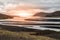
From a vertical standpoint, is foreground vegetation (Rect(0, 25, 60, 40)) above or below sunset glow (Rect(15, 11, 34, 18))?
below

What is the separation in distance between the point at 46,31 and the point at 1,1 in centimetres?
64

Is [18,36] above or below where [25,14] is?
below

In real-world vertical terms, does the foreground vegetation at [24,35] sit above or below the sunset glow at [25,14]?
below

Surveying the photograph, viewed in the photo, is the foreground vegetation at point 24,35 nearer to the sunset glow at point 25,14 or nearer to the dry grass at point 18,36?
the dry grass at point 18,36

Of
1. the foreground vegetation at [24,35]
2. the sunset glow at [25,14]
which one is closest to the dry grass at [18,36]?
the foreground vegetation at [24,35]

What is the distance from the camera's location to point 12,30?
174cm

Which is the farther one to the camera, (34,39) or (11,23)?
(11,23)

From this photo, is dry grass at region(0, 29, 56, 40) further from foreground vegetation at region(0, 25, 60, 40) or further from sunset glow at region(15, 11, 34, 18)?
sunset glow at region(15, 11, 34, 18)

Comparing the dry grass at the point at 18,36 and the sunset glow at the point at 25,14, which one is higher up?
the sunset glow at the point at 25,14

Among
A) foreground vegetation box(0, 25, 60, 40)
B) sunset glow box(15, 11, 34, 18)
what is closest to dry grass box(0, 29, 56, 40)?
foreground vegetation box(0, 25, 60, 40)

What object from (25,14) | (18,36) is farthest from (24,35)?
(25,14)

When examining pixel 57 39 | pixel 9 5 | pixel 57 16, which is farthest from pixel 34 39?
pixel 9 5

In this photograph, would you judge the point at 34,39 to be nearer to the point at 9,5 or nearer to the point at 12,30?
the point at 12,30

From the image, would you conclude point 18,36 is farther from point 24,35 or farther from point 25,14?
point 25,14
